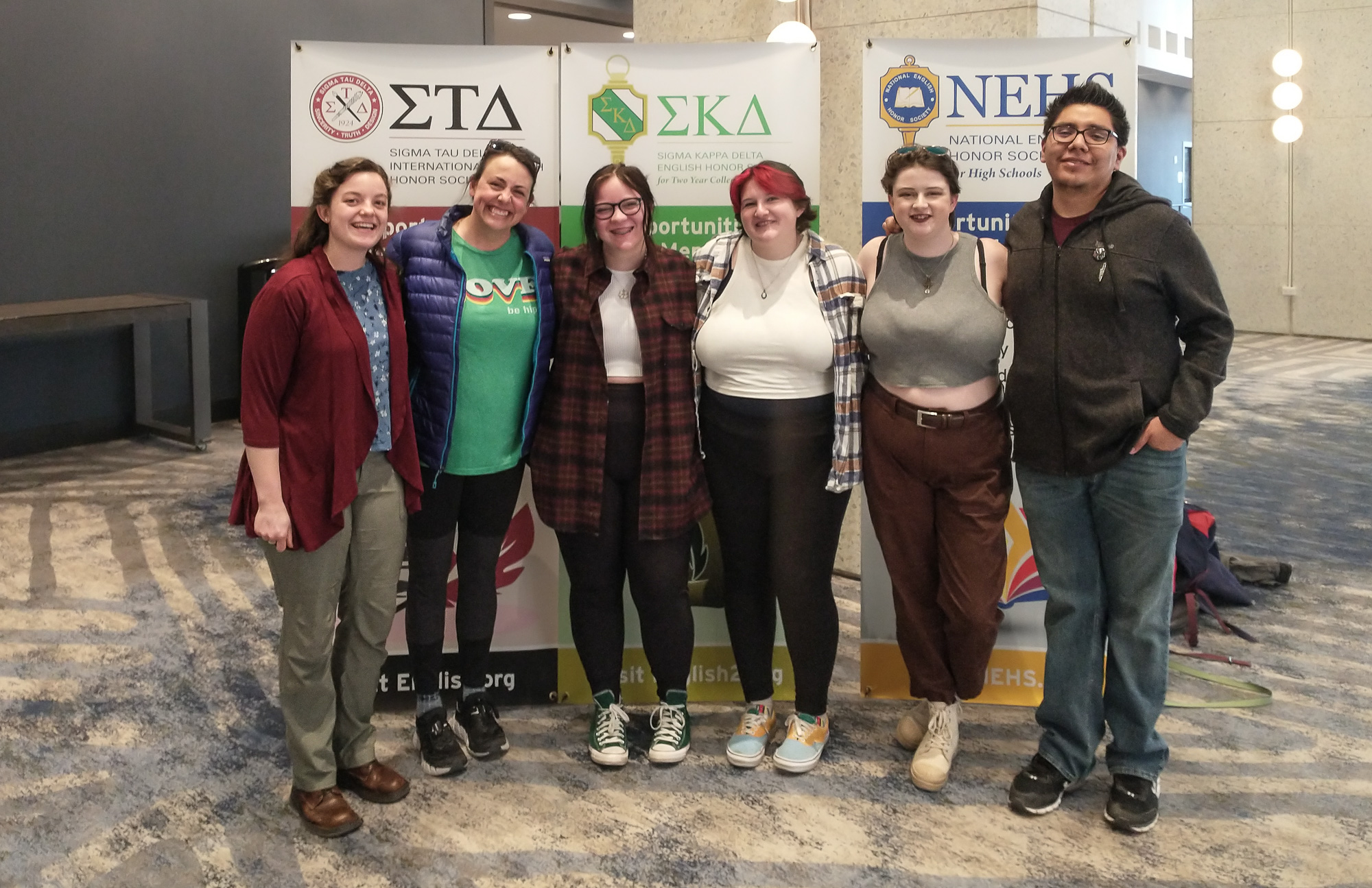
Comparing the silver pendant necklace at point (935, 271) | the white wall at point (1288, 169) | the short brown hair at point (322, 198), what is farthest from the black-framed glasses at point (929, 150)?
the white wall at point (1288, 169)

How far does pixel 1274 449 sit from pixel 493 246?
16.7 feet

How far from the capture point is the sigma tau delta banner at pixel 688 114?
116 inches

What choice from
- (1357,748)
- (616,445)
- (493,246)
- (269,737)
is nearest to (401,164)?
(493,246)

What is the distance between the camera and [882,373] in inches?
103

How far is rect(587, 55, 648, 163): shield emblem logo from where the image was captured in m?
2.96

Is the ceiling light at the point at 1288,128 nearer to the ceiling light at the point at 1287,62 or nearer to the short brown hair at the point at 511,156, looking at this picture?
the ceiling light at the point at 1287,62

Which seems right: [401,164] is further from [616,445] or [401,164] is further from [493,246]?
[616,445]

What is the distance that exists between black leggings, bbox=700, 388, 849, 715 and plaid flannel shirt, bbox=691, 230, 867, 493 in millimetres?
50

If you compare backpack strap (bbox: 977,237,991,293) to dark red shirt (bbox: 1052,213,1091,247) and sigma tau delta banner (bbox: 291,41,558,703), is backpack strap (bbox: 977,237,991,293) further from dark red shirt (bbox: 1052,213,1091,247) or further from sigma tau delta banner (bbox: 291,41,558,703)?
sigma tau delta banner (bbox: 291,41,558,703)

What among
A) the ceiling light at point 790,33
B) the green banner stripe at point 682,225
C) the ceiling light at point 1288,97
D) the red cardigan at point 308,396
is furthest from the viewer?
the ceiling light at point 1288,97

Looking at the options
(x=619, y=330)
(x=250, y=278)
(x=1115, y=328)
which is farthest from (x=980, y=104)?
(x=250, y=278)

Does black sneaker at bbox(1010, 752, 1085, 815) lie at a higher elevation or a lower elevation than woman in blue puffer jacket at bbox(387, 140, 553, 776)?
lower

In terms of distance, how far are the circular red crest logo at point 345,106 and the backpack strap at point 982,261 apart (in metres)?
1.49

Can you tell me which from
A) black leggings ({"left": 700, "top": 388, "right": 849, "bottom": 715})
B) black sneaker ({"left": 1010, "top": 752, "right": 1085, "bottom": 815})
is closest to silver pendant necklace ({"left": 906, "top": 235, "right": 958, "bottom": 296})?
black leggings ({"left": 700, "top": 388, "right": 849, "bottom": 715})
